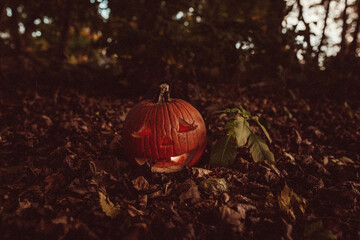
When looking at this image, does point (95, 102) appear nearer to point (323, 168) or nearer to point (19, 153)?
point (19, 153)

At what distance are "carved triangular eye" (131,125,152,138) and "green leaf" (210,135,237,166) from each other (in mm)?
690

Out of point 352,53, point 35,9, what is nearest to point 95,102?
point 35,9

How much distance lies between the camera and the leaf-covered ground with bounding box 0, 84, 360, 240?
160cm

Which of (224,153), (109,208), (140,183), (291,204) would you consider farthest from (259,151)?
(109,208)

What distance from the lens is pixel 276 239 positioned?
1.55m

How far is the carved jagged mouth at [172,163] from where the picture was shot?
2.38 m

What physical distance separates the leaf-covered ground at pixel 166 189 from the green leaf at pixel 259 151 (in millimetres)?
216

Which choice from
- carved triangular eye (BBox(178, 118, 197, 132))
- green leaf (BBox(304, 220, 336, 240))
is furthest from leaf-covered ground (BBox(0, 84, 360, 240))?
carved triangular eye (BBox(178, 118, 197, 132))

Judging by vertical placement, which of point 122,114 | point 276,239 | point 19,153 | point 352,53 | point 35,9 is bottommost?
point 276,239

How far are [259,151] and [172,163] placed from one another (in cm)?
91

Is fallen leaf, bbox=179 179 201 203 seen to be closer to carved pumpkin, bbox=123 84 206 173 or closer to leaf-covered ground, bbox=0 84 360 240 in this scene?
leaf-covered ground, bbox=0 84 360 240

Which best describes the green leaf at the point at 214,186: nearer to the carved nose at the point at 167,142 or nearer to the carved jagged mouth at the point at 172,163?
the carved jagged mouth at the point at 172,163

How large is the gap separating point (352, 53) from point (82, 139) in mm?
5596

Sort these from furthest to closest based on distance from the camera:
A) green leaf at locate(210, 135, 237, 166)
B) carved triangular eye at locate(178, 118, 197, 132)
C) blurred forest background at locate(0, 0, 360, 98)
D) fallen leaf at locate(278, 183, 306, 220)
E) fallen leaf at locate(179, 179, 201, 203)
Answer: blurred forest background at locate(0, 0, 360, 98) → carved triangular eye at locate(178, 118, 197, 132) → green leaf at locate(210, 135, 237, 166) → fallen leaf at locate(179, 179, 201, 203) → fallen leaf at locate(278, 183, 306, 220)
